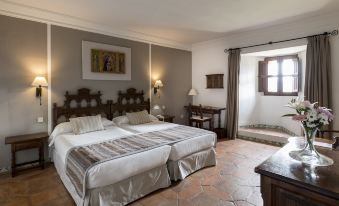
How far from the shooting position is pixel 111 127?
389cm

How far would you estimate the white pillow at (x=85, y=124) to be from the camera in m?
3.40

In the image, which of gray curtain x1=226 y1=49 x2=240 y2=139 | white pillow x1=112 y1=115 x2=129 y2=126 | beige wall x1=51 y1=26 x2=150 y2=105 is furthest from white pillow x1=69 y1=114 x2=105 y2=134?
gray curtain x1=226 y1=49 x2=240 y2=139

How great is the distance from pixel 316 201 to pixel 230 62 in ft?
14.5

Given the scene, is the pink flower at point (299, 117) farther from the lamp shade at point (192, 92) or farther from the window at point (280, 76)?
the lamp shade at point (192, 92)

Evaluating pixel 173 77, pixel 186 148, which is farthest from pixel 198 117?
pixel 186 148

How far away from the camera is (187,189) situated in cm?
276

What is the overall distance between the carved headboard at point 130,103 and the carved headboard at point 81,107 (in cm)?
22

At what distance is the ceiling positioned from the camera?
3.23m

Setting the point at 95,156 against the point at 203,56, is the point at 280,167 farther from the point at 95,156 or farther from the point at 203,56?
the point at 203,56

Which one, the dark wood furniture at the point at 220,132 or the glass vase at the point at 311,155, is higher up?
the glass vase at the point at 311,155

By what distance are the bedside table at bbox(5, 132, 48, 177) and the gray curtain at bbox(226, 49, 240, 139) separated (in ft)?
14.0

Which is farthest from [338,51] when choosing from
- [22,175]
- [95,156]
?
[22,175]

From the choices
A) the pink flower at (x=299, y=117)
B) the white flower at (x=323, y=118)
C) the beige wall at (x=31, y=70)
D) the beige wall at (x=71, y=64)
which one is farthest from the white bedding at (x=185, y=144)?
the white flower at (x=323, y=118)

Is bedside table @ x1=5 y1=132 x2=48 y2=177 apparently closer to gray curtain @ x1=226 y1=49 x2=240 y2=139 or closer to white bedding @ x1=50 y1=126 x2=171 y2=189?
white bedding @ x1=50 y1=126 x2=171 y2=189
